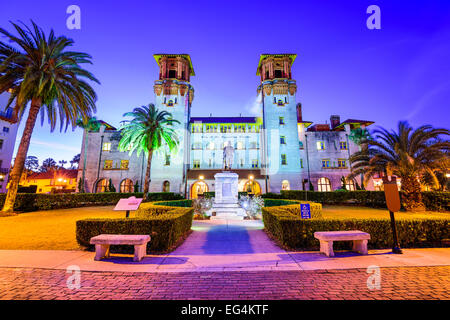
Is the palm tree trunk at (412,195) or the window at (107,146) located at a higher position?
the window at (107,146)

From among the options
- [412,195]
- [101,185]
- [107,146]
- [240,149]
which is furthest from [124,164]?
[412,195]

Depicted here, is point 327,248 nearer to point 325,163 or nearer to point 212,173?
point 212,173

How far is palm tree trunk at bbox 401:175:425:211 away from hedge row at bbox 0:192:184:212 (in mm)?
26146

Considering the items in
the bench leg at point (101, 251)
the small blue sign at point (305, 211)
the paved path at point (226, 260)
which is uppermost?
the small blue sign at point (305, 211)

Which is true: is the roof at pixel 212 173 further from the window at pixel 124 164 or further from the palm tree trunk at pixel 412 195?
the palm tree trunk at pixel 412 195

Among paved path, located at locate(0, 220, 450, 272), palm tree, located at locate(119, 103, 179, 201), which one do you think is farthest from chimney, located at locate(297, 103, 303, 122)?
paved path, located at locate(0, 220, 450, 272)

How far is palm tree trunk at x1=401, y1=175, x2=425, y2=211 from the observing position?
56.9 feet

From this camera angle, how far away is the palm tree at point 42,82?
15359 millimetres

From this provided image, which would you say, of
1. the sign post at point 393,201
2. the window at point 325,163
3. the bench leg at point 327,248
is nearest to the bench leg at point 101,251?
the bench leg at point 327,248

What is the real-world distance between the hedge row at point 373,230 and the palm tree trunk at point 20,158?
21.4m

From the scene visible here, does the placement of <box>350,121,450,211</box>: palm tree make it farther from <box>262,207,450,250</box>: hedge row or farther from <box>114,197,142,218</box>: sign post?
<box>114,197,142,218</box>: sign post

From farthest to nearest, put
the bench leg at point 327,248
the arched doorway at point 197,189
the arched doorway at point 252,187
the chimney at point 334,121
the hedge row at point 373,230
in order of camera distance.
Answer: the chimney at point 334,121 → the arched doorway at point 197,189 → the arched doorway at point 252,187 → the hedge row at point 373,230 → the bench leg at point 327,248

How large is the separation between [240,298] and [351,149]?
135 ft
